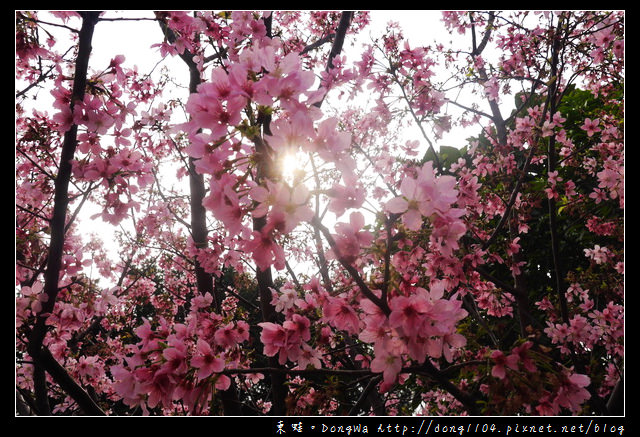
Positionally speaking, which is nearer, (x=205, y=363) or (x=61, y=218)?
(x=205, y=363)

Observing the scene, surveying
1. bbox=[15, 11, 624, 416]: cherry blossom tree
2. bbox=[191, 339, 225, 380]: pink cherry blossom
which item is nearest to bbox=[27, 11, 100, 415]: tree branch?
bbox=[15, 11, 624, 416]: cherry blossom tree

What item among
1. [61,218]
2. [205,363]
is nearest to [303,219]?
[205,363]

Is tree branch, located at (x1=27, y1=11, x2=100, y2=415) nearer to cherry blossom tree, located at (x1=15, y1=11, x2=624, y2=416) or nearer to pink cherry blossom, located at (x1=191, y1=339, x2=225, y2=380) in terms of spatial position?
cherry blossom tree, located at (x1=15, y1=11, x2=624, y2=416)

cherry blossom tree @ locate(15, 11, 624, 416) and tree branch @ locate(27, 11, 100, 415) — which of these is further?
tree branch @ locate(27, 11, 100, 415)

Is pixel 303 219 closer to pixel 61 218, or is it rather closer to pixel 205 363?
pixel 205 363

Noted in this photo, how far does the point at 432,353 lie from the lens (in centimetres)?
155

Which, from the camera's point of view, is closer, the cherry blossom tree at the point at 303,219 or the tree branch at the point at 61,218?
the cherry blossom tree at the point at 303,219

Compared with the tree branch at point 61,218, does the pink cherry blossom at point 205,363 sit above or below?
below

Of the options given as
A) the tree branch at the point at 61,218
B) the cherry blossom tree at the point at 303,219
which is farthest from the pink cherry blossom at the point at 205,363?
the tree branch at the point at 61,218

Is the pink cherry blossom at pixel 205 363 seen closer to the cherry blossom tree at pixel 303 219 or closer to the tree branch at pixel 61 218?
the cherry blossom tree at pixel 303 219

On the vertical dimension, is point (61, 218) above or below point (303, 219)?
above
